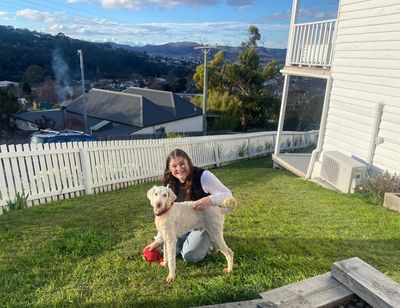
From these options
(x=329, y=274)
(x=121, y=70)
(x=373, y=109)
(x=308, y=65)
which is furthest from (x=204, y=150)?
(x=121, y=70)

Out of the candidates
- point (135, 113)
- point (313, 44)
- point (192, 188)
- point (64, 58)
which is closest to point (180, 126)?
point (135, 113)

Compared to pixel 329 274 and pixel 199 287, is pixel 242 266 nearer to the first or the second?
A: pixel 199 287

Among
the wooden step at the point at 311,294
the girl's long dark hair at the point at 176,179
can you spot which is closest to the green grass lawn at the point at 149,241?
the wooden step at the point at 311,294

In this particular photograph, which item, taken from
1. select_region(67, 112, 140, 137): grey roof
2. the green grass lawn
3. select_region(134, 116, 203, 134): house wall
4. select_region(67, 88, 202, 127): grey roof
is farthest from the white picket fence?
select_region(67, 88, 202, 127): grey roof

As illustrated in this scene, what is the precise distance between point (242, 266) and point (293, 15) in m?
8.73

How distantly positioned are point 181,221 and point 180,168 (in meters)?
0.54

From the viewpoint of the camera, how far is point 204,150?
11.6 m

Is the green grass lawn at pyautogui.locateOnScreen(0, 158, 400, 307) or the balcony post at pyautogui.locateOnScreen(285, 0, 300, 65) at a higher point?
the balcony post at pyautogui.locateOnScreen(285, 0, 300, 65)

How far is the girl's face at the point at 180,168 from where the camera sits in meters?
3.27

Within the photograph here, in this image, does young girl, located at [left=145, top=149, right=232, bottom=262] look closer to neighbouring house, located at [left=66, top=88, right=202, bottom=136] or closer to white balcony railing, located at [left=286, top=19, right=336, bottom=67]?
white balcony railing, located at [left=286, top=19, right=336, bottom=67]

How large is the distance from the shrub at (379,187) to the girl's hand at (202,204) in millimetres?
4256

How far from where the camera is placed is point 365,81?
727 cm

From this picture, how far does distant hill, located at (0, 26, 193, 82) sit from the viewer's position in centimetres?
7294

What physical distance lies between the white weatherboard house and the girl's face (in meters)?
4.86
